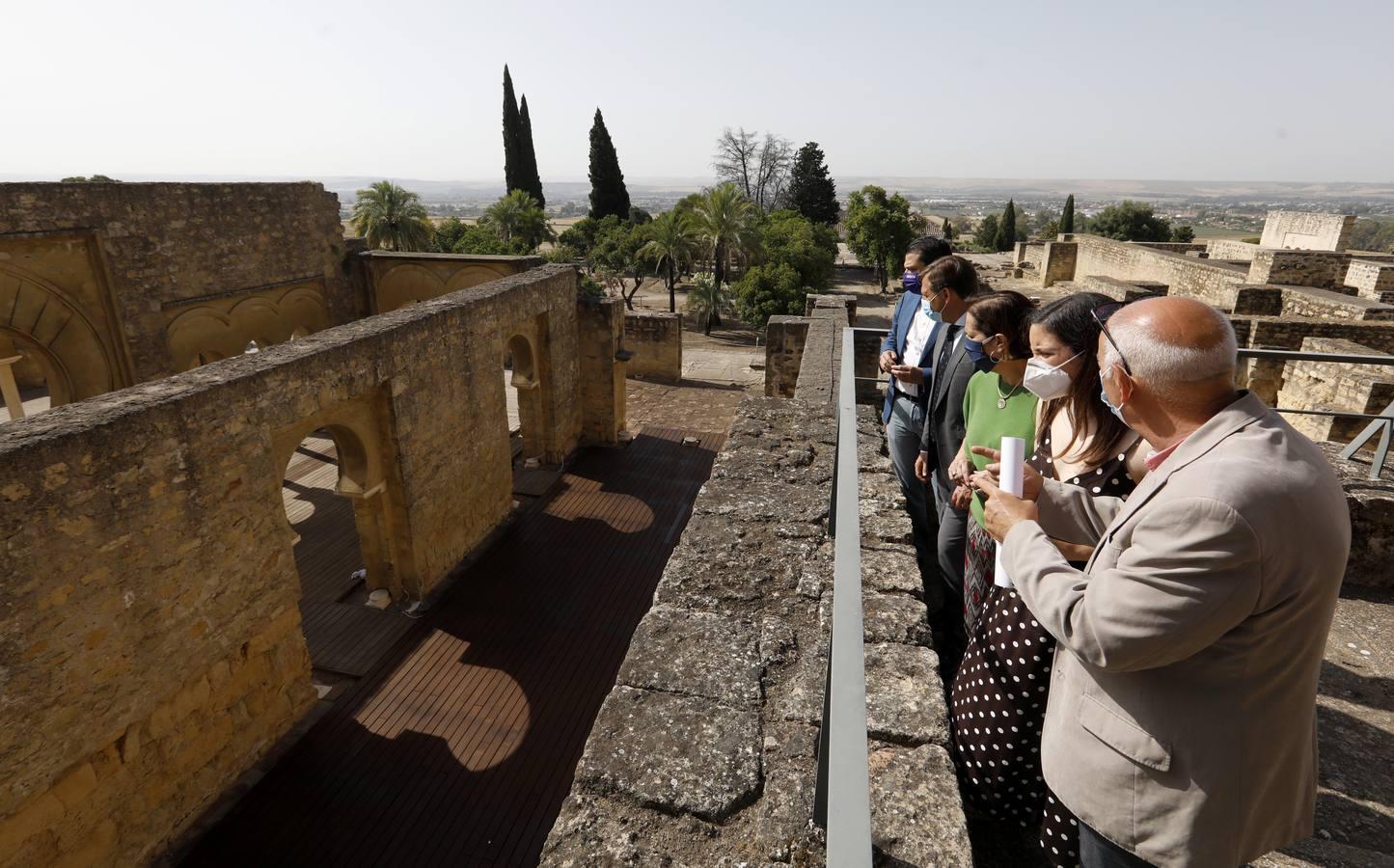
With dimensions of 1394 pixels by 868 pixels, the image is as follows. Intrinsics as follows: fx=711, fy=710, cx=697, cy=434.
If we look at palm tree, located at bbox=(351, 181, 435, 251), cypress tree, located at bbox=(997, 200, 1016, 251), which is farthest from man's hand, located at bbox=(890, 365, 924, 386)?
cypress tree, located at bbox=(997, 200, 1016, 251)

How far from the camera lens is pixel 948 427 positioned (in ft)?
12.3

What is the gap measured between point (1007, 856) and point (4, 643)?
5.94 meters

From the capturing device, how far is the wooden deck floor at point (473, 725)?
20.1 ft

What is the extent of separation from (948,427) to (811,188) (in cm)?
4612

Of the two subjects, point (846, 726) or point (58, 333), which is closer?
point (846, 726)

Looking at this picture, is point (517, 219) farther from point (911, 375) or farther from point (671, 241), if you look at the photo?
point (911, 375)

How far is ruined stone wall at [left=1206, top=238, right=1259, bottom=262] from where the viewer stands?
22.7m

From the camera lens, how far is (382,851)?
6020 mm

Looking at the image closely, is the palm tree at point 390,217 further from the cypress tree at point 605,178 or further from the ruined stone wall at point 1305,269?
the ruined stone wall at point 1305,269

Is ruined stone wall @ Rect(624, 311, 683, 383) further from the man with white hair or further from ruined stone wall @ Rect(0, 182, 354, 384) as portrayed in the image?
the man with white hair

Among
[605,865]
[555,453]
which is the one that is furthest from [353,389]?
[605,865]

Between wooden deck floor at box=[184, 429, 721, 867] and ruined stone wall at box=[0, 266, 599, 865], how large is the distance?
2.23 ft

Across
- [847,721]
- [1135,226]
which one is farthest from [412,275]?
[1135,226]

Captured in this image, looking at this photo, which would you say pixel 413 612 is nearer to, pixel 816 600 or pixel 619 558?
pixel 619 558
